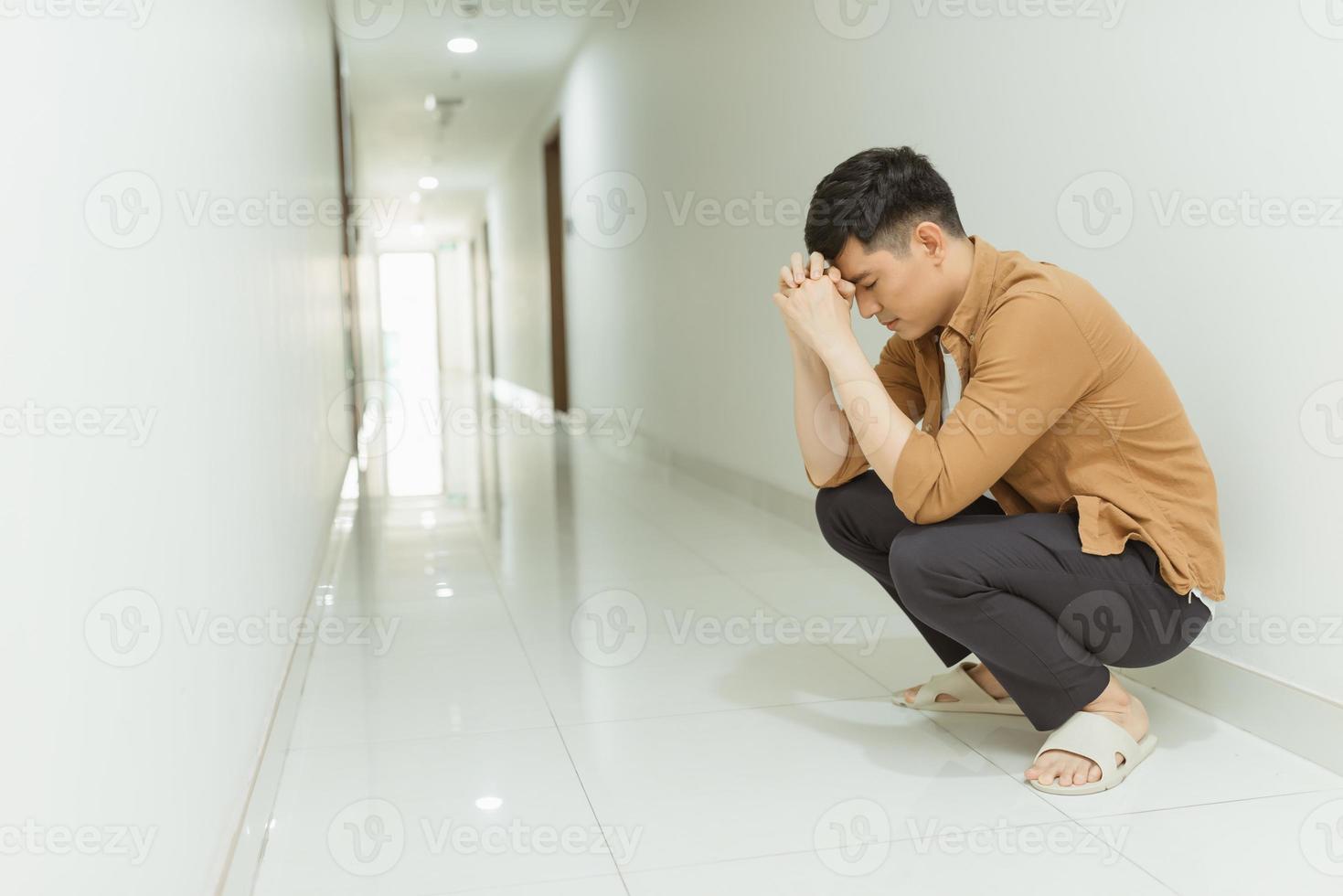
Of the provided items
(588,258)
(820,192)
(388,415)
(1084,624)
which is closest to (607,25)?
(588,258)

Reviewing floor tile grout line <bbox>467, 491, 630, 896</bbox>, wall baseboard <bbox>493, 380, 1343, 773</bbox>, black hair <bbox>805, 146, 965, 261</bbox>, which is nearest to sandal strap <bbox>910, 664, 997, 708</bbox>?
wall baseboard <bbox>493, 380, 1343, 773</bbox>

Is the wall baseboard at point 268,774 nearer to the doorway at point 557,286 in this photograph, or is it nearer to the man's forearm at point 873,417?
the man's forearm at point 873,417

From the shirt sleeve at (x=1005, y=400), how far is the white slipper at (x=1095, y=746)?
1.32 ft

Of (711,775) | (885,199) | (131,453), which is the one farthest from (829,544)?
(131,453)

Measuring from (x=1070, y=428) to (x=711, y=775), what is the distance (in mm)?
796

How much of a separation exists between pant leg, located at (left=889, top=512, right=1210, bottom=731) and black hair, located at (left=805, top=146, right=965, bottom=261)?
48cm

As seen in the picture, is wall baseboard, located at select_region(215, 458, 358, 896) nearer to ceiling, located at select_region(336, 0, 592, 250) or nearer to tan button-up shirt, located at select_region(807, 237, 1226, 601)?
tan button-up shirt, located at select_region(807, 237, 1226, 601)

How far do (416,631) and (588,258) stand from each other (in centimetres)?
527

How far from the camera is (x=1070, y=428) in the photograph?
177 cm

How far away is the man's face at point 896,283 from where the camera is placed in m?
1.77

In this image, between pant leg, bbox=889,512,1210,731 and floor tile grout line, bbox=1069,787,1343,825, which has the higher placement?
pant leg, bbox=889,512,1210,731

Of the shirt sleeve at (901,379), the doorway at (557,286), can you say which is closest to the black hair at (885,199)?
the shirt sleeve at (901,379)

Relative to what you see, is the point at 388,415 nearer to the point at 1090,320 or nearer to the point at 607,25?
the point at 607,25

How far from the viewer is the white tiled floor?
1502 mm
